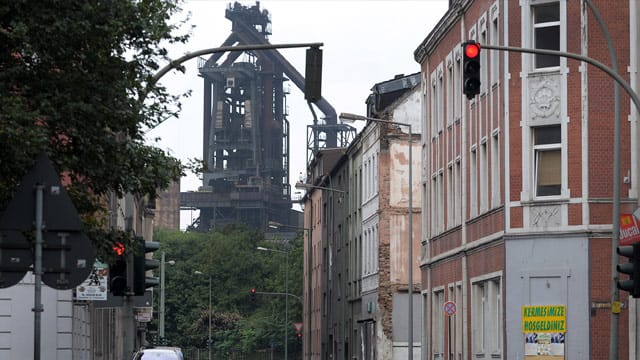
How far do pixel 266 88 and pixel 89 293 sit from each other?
5398 inches

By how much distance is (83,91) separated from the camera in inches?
724

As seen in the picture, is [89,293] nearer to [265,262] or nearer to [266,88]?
[265,262]

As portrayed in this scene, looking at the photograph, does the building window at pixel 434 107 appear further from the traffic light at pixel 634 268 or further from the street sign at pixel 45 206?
the street sign at pixel 45 206

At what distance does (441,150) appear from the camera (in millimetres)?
49125

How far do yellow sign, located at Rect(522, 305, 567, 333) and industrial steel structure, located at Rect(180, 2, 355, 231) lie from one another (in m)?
123

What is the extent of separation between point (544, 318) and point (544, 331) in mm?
333

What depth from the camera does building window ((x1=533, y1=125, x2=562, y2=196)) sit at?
36.2 metres

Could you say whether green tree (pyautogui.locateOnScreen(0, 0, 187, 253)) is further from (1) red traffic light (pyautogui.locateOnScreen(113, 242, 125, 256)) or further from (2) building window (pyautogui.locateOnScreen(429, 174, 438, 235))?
(2) building window (pyautogui.locateOnScreen(429, 174, 438, 235))

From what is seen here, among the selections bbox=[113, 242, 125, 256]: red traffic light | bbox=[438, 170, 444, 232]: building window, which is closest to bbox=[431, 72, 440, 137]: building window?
bbox=[438, 170, 444, 232]: building window

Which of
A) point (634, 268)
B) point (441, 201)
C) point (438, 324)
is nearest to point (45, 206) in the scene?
point (634, 268)

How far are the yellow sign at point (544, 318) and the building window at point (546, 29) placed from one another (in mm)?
6412

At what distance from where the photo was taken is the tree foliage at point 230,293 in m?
132

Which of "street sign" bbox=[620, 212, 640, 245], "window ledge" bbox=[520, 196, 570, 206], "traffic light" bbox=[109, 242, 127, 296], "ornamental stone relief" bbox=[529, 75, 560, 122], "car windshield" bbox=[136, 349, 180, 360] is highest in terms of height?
"ornamental stone relief" bbox=[529, 75, 560, 122]

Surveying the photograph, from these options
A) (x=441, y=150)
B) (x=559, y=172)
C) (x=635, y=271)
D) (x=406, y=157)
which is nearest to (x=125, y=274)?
(x=635, y=271)
